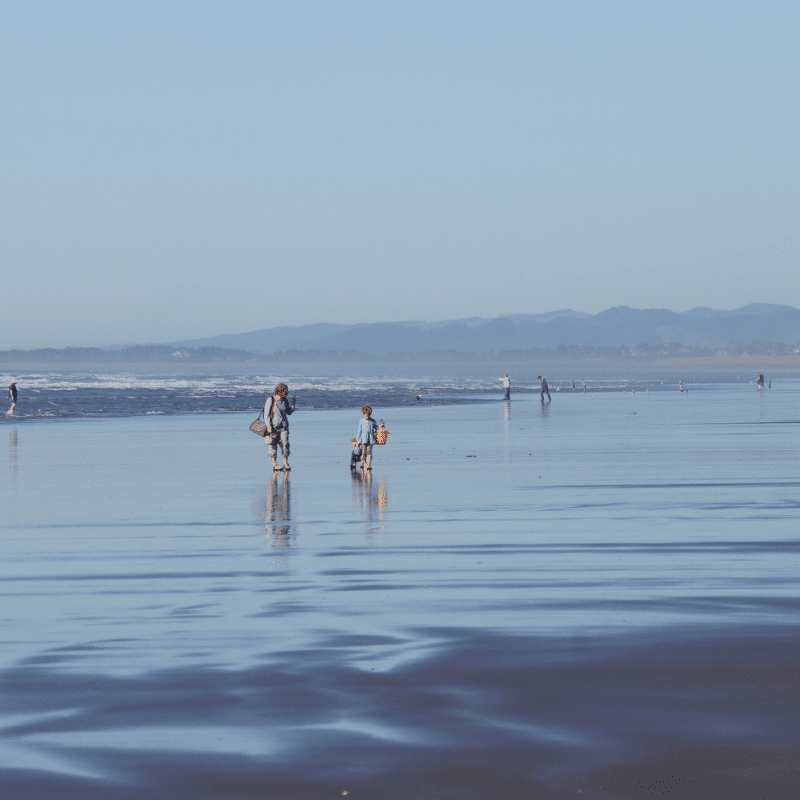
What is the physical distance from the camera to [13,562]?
11.9 meters

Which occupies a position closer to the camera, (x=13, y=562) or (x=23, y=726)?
(x=23, y=726)

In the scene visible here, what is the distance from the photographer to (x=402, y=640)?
827 centimetres

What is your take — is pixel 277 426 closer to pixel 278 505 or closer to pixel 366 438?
pixel 366 438

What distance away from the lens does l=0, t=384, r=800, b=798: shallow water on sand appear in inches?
222

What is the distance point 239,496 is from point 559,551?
7191mm

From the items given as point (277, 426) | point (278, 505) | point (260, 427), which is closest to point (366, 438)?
point (277, 426)

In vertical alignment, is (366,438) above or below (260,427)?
below

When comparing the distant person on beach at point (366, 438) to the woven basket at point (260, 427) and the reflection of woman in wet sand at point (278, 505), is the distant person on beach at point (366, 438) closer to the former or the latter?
the reflection of woman in wet sand at point (278, 505)

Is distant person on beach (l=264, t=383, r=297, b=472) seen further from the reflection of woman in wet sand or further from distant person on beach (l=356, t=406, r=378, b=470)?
distant person on beach (l=356, t=406, r=378, b=470)

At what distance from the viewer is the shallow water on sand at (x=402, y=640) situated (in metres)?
5.65

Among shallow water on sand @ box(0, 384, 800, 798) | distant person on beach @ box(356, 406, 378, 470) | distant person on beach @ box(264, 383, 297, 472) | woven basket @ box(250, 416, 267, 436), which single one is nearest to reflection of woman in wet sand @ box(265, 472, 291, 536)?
shallow water on sand @ box(0, 384, 800, 798)

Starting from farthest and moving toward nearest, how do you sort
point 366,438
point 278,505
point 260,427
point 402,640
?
point 260,427 < point 366,438 < point 278,505 < point 402,640

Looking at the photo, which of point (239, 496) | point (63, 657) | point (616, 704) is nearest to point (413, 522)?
point (239, 496)

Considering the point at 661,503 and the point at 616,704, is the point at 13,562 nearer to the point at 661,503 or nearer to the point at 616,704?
the point at 616,704
